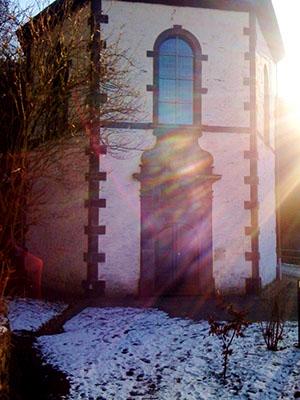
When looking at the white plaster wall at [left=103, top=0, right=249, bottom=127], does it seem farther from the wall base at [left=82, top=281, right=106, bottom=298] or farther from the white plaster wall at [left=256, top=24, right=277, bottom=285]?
the wall base at [left=82, top=281, right=106, bottom=298]

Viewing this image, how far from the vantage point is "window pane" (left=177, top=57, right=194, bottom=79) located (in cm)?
1188

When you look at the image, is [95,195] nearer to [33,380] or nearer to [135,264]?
[135,264]

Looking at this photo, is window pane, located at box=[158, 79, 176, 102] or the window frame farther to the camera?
the window frame

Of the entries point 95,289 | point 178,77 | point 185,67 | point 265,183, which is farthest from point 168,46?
point 95,289

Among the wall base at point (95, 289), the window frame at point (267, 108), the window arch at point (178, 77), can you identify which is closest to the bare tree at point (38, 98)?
the window arch at point (178, 77)

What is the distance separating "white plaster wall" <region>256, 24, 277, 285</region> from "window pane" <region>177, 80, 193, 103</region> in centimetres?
202

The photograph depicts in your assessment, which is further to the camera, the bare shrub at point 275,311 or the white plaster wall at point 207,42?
the white plaster wall at point 207,42

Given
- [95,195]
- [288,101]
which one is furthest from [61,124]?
[288,101]

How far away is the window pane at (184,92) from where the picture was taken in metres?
11.8

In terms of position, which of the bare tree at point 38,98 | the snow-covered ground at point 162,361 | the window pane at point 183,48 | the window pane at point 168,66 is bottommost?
the snow-covered ground at point 162,361

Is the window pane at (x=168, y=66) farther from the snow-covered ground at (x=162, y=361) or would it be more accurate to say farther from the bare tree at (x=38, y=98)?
the snow-covered ground at (x=162, y=361)

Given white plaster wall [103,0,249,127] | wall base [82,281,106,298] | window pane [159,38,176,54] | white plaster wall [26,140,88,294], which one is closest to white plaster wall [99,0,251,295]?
white plaster wall [103,0,249,127]

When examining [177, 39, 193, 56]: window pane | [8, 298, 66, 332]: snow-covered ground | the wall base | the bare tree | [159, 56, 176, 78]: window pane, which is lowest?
[8, 298, 66, 332]: snow-covered ground

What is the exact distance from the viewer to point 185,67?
11906 millimetres
